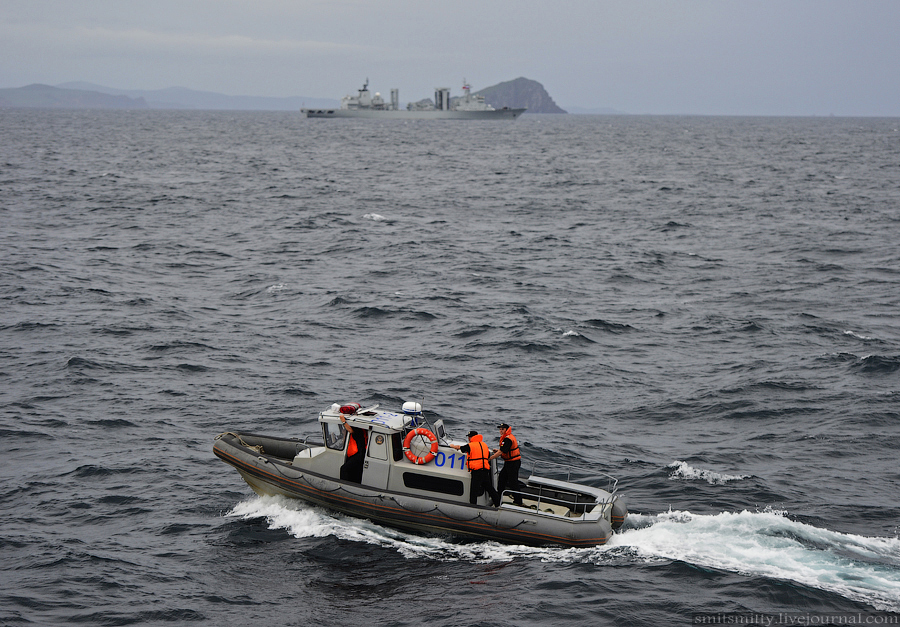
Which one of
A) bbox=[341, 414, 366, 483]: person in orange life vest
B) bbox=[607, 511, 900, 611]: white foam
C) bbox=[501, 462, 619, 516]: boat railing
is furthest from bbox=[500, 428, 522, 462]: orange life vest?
bbox=[341, 414, 366, 483]: person in orange life vest

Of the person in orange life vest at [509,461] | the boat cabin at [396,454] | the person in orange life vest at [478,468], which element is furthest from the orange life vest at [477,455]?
the boat cabin at [396,454]

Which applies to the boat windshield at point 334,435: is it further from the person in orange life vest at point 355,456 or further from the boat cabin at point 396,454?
the person in orange life vest at point 355,456

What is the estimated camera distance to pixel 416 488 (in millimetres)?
18406

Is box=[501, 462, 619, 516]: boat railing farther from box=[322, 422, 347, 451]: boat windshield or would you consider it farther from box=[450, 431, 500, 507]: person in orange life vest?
box=[322, 422, 347, 451]: boat windshield

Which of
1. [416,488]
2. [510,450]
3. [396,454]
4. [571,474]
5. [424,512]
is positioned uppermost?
[510,450]

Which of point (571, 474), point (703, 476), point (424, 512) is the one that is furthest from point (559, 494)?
point (703, 476)

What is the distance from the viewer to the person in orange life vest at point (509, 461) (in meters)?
18.0

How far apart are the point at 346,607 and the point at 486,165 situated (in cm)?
9578

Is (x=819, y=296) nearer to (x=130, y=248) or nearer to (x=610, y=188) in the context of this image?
(x=130, y=248)

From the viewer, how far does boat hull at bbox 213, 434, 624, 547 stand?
56.8 feet

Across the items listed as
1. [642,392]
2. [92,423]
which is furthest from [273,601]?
[642,392]

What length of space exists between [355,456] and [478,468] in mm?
2905

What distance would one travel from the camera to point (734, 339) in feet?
104

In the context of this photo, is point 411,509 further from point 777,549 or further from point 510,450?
point 777,549
